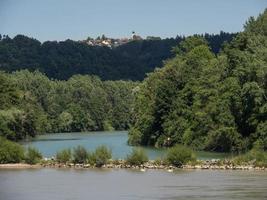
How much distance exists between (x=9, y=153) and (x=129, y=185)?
14991 millimetres

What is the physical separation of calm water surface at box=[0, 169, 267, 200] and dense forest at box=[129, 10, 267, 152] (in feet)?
55.2

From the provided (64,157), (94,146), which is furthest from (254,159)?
(94,146)

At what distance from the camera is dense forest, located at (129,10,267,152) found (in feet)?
209

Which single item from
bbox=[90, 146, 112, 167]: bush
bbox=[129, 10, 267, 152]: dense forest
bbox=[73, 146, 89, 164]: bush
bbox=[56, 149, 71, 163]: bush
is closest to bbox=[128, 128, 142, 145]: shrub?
bbox=[129, 10, 267, 152]: dense forest

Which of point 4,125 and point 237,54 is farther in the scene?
point 4,125

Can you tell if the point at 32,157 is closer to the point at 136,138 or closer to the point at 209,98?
the point at 209,98

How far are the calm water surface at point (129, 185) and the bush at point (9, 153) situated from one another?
4.08 m

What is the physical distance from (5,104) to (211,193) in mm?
69966

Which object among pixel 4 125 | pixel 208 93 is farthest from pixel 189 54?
pixel 4 125

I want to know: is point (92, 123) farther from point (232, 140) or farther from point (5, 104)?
point (232, 140)

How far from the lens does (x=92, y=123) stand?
151 metres

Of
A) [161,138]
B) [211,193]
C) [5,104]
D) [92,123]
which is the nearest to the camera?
[211,193]

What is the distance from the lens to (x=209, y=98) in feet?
243

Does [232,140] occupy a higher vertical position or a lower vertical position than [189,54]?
lower
